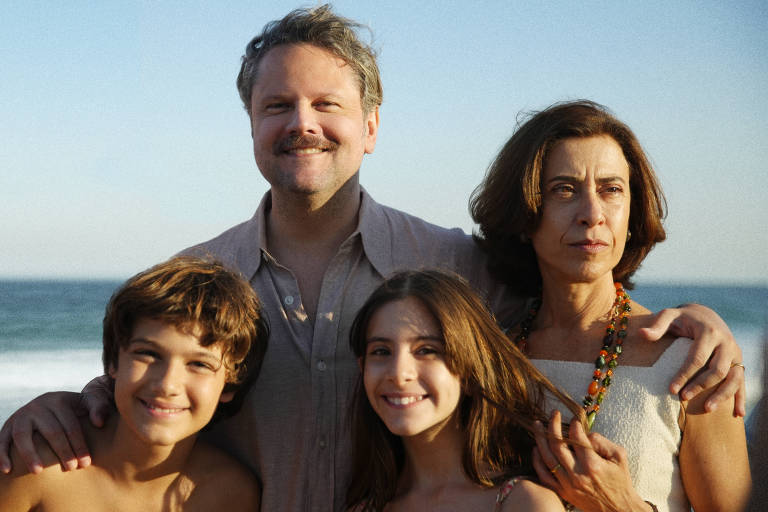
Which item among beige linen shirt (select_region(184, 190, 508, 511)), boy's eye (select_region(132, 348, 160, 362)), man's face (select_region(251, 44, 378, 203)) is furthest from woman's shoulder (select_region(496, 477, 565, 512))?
man's face (select_region(251, 44, 378, 203))

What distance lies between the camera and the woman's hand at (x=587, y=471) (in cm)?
270

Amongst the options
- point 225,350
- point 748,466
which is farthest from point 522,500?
point 225,350

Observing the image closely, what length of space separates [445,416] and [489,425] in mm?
180

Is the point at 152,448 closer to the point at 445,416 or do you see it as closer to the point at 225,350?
the point at 225,350

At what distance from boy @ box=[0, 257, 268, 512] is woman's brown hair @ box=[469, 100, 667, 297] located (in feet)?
3.64

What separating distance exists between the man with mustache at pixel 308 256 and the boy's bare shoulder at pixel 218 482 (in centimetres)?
7

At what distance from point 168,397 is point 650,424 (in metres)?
1.79

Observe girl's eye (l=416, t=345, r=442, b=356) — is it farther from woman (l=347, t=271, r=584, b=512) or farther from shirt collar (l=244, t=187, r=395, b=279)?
shirt collar (l=244, t=187, r=395, b=279)

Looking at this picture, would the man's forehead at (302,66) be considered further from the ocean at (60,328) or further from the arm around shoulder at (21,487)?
the ocean at (60,328)

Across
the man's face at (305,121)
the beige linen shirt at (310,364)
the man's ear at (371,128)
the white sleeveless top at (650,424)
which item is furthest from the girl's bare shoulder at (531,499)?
the man's ear at (371,128)

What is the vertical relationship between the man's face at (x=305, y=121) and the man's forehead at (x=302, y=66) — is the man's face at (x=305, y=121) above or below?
below

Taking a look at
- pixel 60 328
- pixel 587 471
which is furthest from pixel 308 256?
pixel 60 328

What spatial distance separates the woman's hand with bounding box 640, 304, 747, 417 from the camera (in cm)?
286

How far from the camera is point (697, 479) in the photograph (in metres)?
2.91
